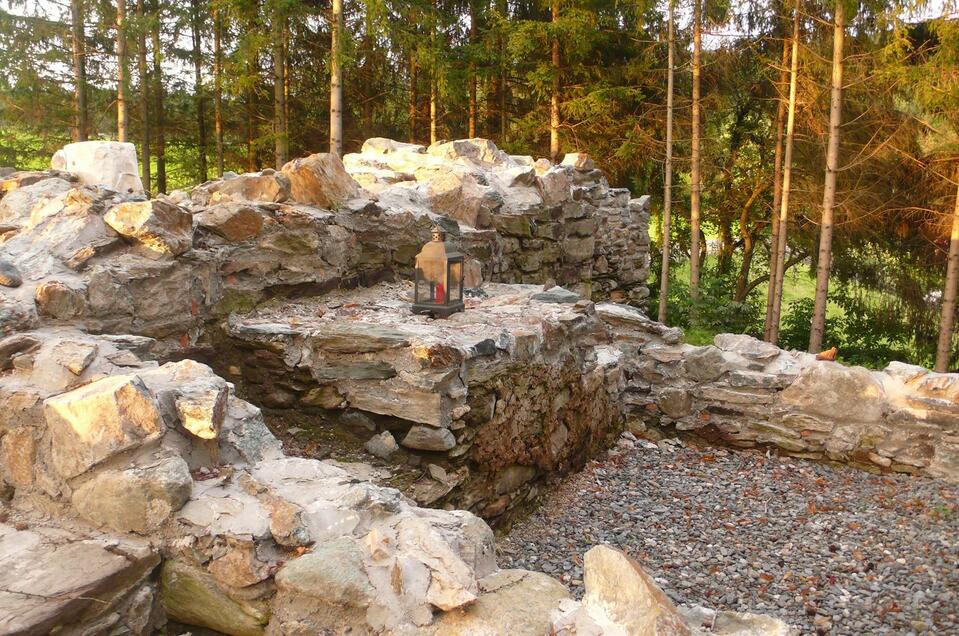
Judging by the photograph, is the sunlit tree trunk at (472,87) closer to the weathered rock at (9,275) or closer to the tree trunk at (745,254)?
the tree trunk at (745,254)

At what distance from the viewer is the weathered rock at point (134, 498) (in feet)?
→ 8.39

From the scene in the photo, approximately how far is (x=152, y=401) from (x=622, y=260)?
9459mm

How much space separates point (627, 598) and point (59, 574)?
1866 millimetres

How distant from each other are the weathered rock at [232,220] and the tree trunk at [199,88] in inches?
379

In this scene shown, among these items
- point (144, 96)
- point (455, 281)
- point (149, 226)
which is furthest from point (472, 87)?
point (149, 226)

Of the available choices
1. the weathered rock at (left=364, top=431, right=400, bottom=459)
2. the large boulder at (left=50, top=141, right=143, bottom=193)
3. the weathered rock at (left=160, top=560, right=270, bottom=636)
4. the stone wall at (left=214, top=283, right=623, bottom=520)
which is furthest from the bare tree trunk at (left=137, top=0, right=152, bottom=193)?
the weathered rock at (left=160, top=560, right=270, bottom=636)

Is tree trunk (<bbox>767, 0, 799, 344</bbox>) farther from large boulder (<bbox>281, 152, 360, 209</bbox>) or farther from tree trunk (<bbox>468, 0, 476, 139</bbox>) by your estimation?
large boulder (<bbox>281, 152, 360, 209</bbox>)

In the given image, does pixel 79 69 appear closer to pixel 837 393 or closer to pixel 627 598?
pixel 837 393

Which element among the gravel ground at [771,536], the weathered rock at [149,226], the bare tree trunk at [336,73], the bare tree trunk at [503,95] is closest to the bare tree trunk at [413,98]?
the bare tree trunk at [503,95]

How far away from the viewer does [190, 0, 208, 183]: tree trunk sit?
13219mm

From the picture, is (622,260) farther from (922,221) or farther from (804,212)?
(922,221)

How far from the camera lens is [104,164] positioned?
5.45 metres

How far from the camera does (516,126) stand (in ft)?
45.7

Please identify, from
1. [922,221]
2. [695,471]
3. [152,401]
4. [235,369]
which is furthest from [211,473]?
[922,221]
